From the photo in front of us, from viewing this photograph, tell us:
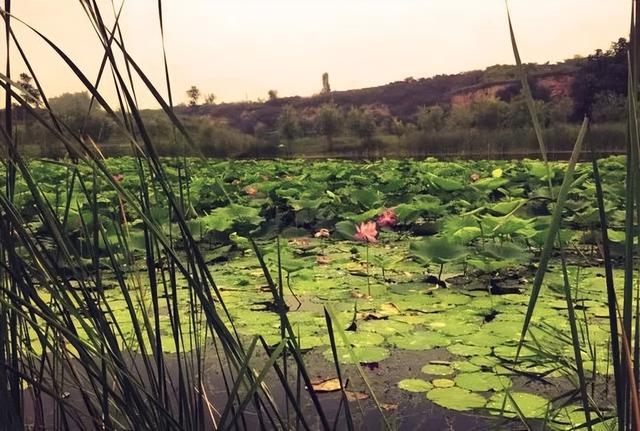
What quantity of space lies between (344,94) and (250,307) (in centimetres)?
3489

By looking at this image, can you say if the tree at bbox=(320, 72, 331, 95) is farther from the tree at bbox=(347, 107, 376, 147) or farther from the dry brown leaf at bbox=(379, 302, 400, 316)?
the dry brown leaf at bbox=(379, 302, 400, 316)

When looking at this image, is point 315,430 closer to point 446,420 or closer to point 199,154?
point 446,420

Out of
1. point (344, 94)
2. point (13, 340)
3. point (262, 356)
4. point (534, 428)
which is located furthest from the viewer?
point (344, 94)

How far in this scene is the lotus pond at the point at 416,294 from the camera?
1.08m

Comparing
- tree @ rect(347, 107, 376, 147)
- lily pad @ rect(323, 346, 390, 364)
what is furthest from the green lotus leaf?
tree @ rect(347, 107, 376, 147)

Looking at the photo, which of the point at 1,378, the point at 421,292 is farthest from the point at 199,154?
the point at 421,292

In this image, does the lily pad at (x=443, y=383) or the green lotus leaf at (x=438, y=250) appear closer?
the lily pad at (x=443, y=383)

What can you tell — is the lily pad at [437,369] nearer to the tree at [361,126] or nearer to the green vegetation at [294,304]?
the green vegetation at [294,304]

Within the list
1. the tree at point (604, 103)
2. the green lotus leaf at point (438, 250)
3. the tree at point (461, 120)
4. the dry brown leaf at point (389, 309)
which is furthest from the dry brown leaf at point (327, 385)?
the tree at point (461, 120)

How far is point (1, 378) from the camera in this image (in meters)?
0.64

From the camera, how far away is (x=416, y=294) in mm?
1837

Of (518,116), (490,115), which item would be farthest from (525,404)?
(490,115)

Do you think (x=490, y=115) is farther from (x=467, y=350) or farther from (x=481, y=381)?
(x=481, y=381)

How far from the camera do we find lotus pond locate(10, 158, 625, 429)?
1.08 m
